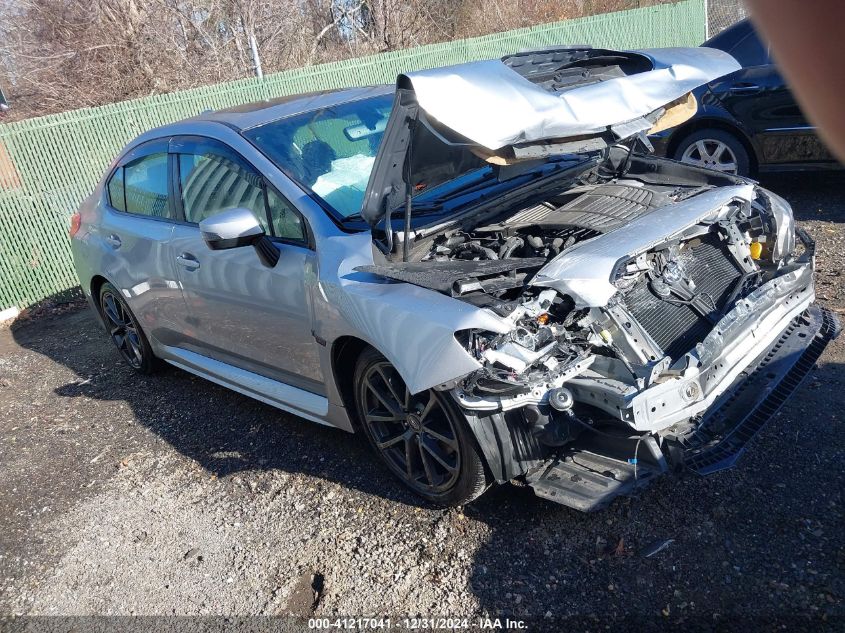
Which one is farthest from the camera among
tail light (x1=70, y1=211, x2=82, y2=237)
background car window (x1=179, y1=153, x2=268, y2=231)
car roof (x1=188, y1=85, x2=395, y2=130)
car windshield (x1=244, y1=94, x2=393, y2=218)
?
tail light (x1=70, y1=211, x2=82, y2=237)

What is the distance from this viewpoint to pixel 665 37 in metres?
16.2

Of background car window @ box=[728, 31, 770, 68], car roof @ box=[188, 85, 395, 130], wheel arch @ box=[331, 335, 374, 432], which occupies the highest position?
car roof @ box=[188, 85, 395, 130]

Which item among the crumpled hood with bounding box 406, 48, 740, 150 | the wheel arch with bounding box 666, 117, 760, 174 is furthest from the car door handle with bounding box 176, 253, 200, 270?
the wheel arch with bounding box 666, 117, 760, 174

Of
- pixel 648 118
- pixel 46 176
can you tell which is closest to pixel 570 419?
pixel 648 118

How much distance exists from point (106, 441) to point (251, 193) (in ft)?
6.93

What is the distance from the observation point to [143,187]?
5094 millimetres

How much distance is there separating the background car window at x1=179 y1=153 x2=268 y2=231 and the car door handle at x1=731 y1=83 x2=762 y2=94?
4846 millimetres

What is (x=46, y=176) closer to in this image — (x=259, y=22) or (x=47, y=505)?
(x=47, y=505)

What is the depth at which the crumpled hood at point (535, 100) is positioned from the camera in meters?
3.06

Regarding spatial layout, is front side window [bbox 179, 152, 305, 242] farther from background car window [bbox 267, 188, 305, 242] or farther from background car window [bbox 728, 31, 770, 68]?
background car window [bbox 728, 31, 770, 68]

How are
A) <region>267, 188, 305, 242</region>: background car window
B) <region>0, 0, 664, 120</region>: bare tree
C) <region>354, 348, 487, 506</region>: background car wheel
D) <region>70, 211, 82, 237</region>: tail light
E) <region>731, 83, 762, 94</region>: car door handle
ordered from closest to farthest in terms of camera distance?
<region>354, 348, 487, 506</region>: background car wheel
<region>267, 188, 305, 242</region>: background car window
<region>70, 211, 82, 237</region>: tail light
<region>731, 83, 762, 94</region>: car door handle
<region>0, 0, 664, 120</region>: bare tree

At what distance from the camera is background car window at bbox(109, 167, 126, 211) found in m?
5.34

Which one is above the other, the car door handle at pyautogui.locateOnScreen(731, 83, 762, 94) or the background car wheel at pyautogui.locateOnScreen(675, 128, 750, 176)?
the car door handle at pyautogui.locateOnScreen(731, 83, 762, 94)

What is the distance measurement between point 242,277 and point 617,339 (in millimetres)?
2044
